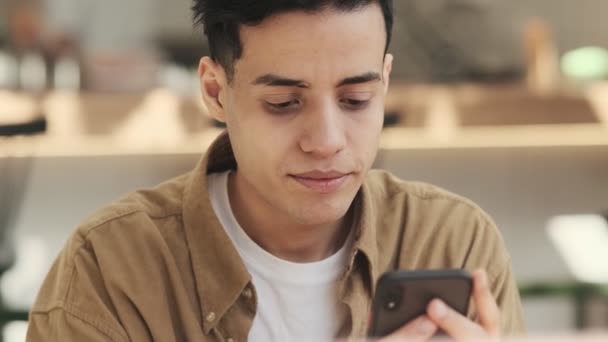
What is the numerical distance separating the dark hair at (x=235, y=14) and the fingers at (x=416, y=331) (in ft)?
1.16

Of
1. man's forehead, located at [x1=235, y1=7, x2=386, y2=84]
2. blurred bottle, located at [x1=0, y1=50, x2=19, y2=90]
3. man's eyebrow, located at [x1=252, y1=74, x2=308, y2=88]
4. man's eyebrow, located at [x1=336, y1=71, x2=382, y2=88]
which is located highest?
man's forehead, located at [x1=235, y1=7, x2=386, y2=84]

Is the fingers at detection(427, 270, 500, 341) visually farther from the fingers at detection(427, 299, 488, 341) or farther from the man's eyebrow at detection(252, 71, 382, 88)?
the man's eyebrow at detection(252, 71, 382, 88)

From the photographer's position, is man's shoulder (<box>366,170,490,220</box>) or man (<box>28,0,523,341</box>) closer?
man (<box>28,0,523,341</box>)

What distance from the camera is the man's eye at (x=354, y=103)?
1103 mm

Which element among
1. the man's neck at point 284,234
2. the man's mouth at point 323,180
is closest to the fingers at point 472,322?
the man's mouth at point 323,180

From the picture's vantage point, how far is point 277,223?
4.03 ft

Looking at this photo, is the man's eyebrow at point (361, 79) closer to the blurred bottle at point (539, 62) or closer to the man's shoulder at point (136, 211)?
the man's shoulder at point (136, 211)

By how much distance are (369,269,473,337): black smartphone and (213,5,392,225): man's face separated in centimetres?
19

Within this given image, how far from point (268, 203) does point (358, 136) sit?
0.56 feet

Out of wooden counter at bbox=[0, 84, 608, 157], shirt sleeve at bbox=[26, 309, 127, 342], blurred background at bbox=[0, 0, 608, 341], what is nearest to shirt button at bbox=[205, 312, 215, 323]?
shirt sleeve at bbox=[26, 309, 127, 342]

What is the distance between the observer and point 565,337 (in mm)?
662

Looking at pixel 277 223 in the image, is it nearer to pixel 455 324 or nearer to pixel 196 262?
pixel 196 262

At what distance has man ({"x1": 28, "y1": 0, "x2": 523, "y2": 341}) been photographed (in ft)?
3.56

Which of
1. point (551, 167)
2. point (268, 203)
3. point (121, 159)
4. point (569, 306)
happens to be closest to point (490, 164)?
point (551, 167)
